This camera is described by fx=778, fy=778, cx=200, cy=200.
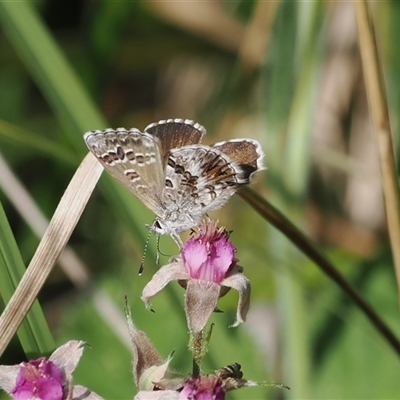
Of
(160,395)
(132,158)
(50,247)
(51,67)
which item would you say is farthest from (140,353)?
(51,67)

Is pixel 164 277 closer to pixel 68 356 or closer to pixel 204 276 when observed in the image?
pixel 204 276

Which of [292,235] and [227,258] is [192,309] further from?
[292,235]

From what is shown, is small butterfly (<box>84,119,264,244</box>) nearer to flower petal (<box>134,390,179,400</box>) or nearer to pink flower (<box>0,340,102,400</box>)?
pink flower (<box>0,340,102,400</box>)

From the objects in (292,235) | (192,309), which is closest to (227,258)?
(192,309)

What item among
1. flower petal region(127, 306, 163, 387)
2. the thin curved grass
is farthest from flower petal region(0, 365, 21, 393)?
the thin curved grass

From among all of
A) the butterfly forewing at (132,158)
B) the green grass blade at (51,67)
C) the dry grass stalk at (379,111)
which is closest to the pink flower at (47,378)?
the butterfly forewing at (132,158)

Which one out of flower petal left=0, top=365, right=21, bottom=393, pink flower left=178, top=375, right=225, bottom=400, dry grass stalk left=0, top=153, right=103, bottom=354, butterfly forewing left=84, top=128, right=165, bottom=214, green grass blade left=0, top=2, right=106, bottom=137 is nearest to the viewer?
pink flower left=178, top=375, right=225, bottom=400
